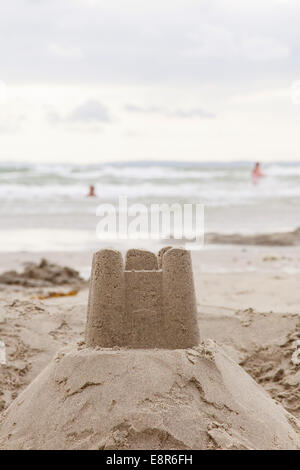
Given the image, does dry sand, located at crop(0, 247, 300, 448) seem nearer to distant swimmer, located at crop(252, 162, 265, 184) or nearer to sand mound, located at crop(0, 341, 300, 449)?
sand mound, located at crop(0, 341, 300, 449)

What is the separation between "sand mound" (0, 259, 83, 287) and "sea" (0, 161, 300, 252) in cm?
204

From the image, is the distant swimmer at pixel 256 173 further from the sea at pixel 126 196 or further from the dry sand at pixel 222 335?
the dry sand at pixel 222 335

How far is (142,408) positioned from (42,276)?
5.64 m

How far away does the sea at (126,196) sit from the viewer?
12883 millimetres

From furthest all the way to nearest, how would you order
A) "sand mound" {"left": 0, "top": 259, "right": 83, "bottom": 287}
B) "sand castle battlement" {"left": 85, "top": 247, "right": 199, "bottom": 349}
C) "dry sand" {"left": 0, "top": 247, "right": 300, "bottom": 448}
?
"sand mound" {"left": 0, "top": 259, "right": 83, "bottom": 287} < "dry sand" {"left": 0, "top": 247, "right": 300, "bottom": 448} < "sand castle battlement" {"left": 85, "top": 247, "right": 199, "bottom": 349}

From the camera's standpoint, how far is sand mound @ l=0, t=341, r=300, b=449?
2842 millimetres

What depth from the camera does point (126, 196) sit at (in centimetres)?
2136

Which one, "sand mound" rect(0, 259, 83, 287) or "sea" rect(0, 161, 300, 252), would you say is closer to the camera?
"sand mound" rect(0, 259, 83, 287)

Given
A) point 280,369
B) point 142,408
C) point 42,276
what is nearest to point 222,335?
point 280,369

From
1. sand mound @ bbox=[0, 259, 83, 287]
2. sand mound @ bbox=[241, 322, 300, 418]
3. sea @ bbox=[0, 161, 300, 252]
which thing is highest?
sea @ bbox=[0, 161, 300, 252]

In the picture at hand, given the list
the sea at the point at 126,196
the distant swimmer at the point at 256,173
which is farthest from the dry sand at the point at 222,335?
the distant swimmer at the point at 256,173

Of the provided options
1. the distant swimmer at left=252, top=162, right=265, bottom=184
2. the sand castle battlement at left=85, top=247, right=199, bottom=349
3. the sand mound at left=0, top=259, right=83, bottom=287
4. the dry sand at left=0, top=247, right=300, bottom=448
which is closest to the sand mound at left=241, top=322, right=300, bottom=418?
the dry sand at left=0, top=247, right=300, bottom=448

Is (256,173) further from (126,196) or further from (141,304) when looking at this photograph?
(141,304)
